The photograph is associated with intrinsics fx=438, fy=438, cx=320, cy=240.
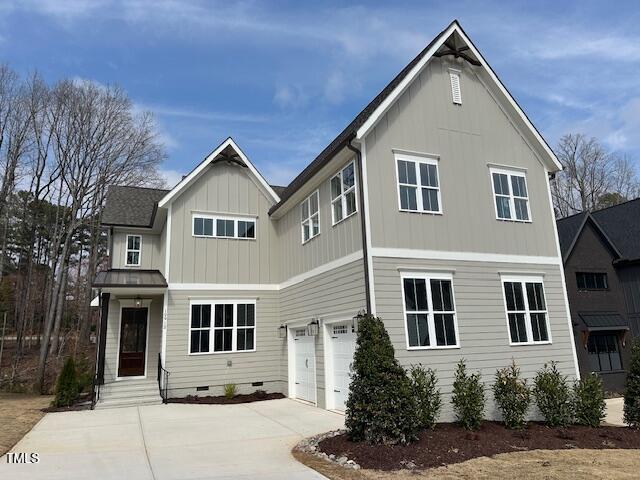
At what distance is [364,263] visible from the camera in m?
9.69

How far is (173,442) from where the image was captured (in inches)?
317

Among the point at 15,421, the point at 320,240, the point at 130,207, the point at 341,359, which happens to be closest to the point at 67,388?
the point at 15,421

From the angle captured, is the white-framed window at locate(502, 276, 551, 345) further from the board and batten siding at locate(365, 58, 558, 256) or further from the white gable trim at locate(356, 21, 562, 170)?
the white gable trim at locate(356, 21, 562, 170)

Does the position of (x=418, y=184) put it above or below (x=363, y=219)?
above

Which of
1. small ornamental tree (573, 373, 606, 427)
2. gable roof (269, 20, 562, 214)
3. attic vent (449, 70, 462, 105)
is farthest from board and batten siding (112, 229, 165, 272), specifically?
small ornamental tree (573, 373, 606, 427)

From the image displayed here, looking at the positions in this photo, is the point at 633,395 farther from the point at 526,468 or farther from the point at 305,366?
the point at 305,366

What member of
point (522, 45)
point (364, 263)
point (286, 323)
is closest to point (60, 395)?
point (286, 323)

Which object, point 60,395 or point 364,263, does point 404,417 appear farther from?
point 60,395

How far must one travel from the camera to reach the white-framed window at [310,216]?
12.6 m

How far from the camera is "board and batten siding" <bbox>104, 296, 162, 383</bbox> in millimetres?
15219

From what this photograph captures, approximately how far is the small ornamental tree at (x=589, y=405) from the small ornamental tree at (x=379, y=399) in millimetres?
4445

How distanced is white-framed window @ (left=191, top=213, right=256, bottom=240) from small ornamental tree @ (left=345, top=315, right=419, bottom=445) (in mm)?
8569

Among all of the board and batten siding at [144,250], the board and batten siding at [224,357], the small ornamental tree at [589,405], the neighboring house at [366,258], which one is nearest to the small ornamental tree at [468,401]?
the neighboring house at [366,258]

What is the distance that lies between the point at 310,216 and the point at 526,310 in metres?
6.32
